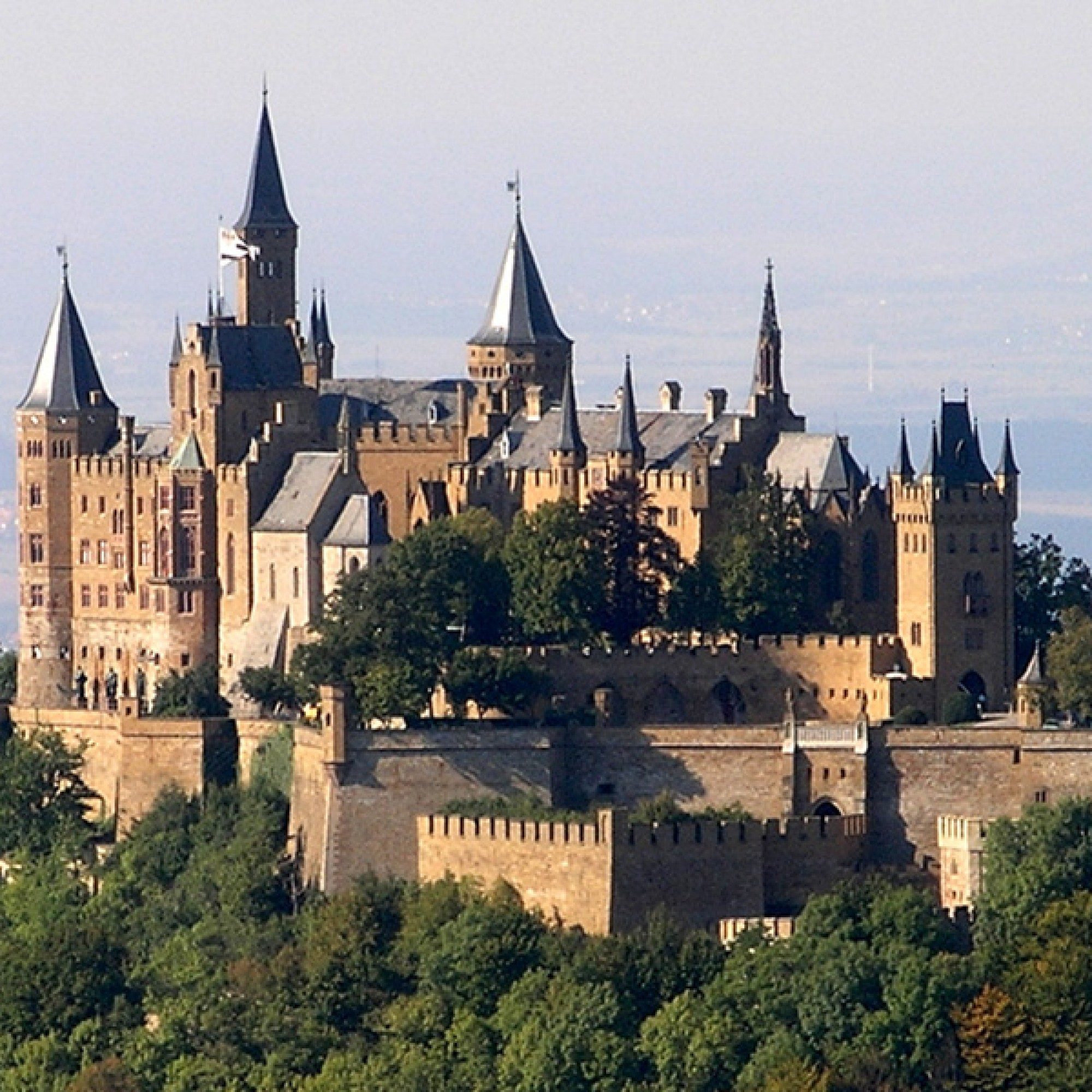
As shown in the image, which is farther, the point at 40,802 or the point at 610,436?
the point at 610,436

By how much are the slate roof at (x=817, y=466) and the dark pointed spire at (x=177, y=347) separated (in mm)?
11676

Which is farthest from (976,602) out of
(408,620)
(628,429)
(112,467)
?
(112,467)

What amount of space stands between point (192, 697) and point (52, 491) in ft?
29.3

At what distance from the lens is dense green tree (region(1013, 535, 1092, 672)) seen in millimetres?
105625

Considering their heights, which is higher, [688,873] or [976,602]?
[976,602]

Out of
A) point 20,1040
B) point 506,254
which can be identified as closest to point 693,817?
point 20,1040

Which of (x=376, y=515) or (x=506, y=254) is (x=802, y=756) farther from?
(x=506, y=254)

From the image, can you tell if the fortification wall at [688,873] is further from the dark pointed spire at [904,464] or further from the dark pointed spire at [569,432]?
the dark pointed spire at [569,432]

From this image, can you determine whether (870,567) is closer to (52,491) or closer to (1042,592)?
(1042,592)

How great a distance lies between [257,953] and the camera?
98312mm

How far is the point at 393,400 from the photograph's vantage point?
113250mm

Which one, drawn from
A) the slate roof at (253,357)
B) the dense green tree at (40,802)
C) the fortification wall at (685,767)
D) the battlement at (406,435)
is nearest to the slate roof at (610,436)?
the battlement at (406,435)

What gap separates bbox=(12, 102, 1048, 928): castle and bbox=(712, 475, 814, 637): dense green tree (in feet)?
2.26

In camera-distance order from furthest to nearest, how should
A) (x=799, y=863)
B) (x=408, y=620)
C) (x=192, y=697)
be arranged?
(x=192, y=697), (x=408, y=620), (x=799, y=863)
